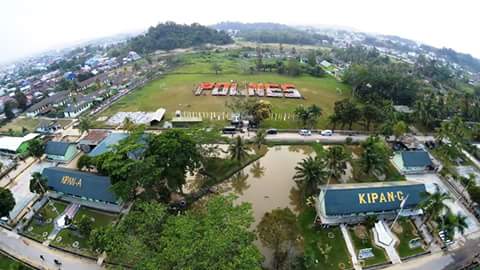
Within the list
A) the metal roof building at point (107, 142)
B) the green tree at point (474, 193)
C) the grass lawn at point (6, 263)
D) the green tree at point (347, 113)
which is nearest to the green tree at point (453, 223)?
the green tree at point (474, 193)

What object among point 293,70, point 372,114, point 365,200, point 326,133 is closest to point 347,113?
point 372,114

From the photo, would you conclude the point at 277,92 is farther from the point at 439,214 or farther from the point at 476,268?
the point at 476,268

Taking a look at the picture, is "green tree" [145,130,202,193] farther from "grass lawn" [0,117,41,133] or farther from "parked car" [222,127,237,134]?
"grass lawn" [0,117,41,133]

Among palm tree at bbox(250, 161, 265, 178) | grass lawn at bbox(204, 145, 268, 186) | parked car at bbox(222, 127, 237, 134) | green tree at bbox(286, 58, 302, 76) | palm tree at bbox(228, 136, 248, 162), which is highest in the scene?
green tree at bbox(286, 58, 302, 76)

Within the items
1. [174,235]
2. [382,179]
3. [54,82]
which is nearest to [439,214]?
[382,179]

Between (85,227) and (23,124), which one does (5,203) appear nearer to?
(85,227)

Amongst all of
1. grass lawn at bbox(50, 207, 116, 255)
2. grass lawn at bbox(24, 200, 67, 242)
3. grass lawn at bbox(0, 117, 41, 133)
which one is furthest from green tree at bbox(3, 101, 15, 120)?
grass lawn at bbox(50, 207, 116, 255)
